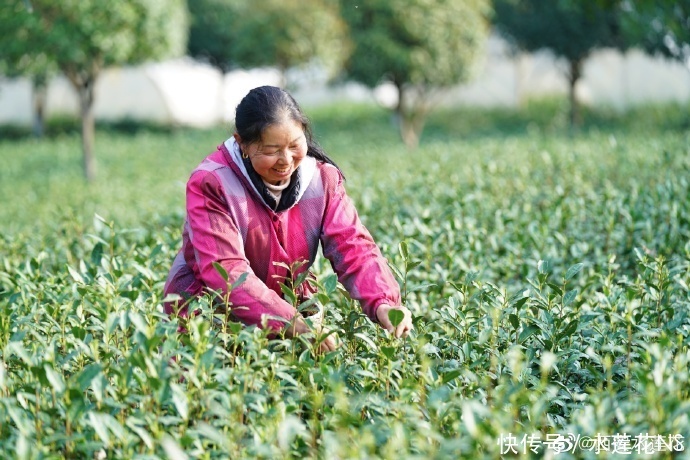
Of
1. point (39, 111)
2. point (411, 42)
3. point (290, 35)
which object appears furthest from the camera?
point (39, 111)

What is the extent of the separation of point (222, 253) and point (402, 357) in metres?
0.66

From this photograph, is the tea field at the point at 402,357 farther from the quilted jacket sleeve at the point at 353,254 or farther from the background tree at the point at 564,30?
the background tree at the point at 564,30

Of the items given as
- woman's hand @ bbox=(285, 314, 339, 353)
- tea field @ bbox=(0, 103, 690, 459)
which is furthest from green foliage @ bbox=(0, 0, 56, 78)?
woman's hand @ bbox=(285, 314, 339, 353)

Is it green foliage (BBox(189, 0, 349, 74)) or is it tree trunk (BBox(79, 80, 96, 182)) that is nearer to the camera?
tree trunk (BBox(79, 80, 96, 182))

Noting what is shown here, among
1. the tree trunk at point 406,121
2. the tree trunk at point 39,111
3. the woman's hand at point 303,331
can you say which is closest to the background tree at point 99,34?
the tree trunk at point 406,121

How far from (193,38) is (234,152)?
2642 centimetres

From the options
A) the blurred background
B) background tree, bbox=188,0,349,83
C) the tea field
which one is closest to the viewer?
the tea field

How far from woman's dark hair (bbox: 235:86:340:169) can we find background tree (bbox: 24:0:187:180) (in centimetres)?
1068

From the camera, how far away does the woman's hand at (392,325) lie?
268 cm

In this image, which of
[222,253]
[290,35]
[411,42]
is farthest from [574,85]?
[222,253]

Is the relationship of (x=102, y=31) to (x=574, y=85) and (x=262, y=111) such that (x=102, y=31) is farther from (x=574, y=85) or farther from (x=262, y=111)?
(x=574, y=85)

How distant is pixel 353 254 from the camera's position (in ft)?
9.97

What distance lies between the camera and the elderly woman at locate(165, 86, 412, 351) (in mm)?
2820

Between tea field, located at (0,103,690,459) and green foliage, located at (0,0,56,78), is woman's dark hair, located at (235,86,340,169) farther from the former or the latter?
green foliage, located at (0,0,56,78)
